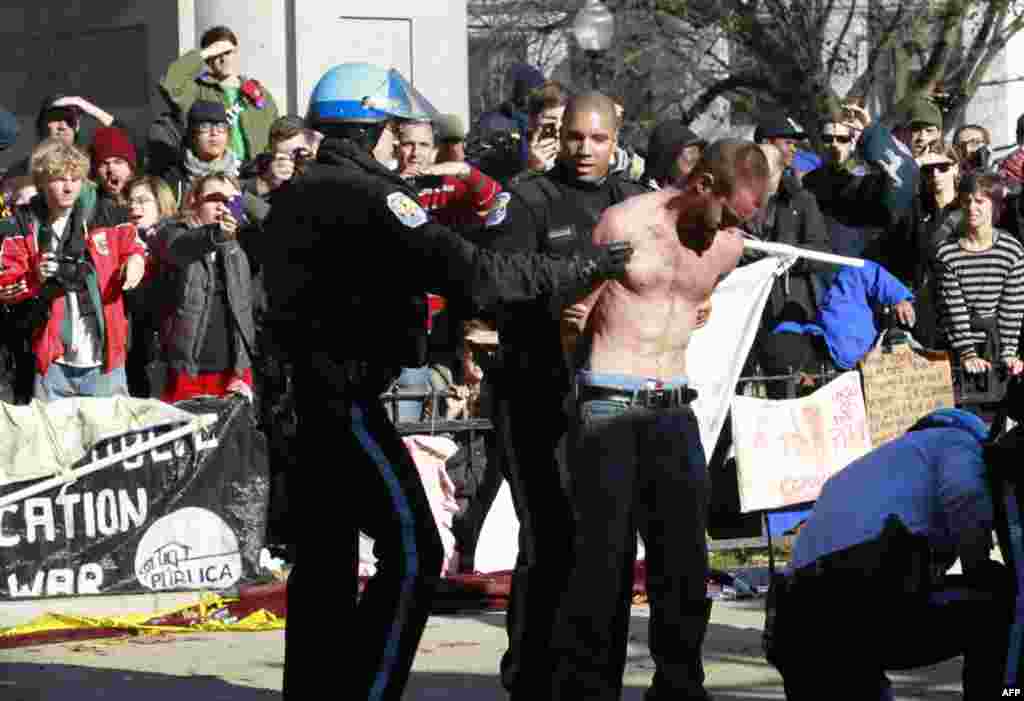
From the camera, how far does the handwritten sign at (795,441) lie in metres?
11.8

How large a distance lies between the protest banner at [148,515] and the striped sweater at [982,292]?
4265mm

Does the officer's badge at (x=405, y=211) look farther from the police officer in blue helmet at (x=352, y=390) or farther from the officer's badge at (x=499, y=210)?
the officer's badge at (x=499, y=210)

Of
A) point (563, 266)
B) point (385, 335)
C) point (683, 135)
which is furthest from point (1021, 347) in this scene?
point (683, 135)

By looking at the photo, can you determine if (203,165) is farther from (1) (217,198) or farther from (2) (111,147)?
(1) (217,198)

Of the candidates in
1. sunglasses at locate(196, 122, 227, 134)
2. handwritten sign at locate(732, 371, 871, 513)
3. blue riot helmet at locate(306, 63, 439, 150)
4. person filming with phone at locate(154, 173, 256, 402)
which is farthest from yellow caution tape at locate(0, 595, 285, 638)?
blue riot helmet at locate(306, 63, 439, 150)

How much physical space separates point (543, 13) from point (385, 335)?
24.8m

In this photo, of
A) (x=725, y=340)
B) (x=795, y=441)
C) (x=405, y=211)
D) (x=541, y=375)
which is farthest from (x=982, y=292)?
(x=405, y=211)

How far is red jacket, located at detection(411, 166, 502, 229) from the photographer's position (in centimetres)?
1000

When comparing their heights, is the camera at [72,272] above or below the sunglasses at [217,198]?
below

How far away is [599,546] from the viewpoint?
8.05 m

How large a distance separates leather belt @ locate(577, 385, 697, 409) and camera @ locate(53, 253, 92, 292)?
3943 mm

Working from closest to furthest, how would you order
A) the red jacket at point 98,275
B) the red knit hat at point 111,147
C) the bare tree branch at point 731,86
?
the red jacket at point 98,275 < the red knit hat at point 111,147 < the bare tree branch at point 731,86

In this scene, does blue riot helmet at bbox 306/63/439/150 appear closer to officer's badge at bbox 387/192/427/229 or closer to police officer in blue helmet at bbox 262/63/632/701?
police officer in blue helmet at bbox 262/63/632/701

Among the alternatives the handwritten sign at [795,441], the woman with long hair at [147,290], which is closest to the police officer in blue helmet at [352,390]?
the woman with long hair at [147,290]
